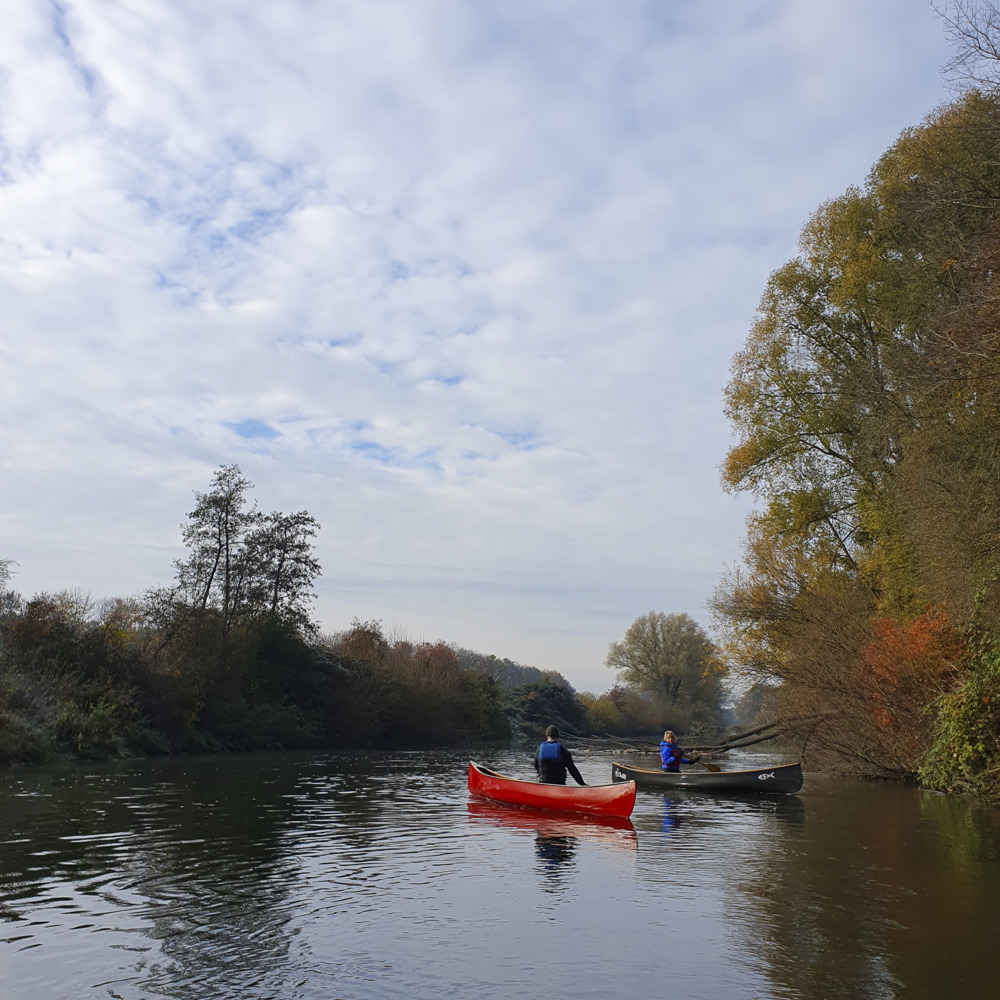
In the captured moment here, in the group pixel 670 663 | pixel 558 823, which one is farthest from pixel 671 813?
pixel 670 663

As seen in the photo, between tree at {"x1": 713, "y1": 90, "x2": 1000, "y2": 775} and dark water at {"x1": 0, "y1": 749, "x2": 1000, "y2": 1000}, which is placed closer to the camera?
dark water at {"x1": 0, "y1": 749, "x2": 1000, "y2": 1000}

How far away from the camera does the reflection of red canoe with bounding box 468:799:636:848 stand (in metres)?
14.7

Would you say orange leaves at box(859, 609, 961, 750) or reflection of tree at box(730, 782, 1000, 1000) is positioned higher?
orange leaves at box(859, 609, 961, 750)

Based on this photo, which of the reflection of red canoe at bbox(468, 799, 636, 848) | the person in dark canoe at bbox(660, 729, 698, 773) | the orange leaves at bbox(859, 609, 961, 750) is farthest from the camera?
the person in dark canoe at bbox(660, 729, 698, 773)

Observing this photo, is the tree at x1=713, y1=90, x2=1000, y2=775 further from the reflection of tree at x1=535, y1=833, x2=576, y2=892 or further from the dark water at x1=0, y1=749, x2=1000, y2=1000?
the reflection of tree at x1=535, y1=833, x2=576, y2=892

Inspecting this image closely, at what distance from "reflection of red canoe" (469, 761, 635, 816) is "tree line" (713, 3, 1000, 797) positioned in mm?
Result: 6683

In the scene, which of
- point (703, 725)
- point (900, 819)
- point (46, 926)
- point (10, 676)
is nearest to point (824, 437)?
point (900, 819)

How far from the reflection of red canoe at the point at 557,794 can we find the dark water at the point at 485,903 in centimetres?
71

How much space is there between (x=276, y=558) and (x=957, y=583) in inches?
1367

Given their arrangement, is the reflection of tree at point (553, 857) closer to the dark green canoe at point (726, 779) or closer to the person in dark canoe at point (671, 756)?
the dark green canoe at point (726, 779)

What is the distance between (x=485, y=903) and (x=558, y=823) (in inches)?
279

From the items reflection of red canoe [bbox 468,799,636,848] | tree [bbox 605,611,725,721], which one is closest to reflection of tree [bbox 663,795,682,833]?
reflection of red canoe [bbox 468,799,636,848]

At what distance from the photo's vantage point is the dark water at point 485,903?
6887 millimetres

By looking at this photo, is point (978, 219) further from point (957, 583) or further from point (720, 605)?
point (720, 605)
